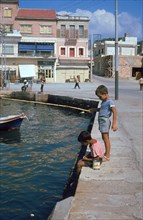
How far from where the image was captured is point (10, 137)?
17375 mm

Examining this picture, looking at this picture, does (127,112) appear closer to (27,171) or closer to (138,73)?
(27,171)

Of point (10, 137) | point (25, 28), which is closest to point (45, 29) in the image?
point (25, 28)

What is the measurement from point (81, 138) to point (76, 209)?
2.23 meters

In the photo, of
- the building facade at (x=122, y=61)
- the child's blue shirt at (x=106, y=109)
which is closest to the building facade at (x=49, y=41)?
the building facade at (x=122, y=61)

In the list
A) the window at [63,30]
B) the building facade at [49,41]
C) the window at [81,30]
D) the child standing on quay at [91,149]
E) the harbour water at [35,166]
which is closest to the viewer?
the child standing on quay at [91,149]

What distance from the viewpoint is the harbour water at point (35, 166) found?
26.2 feet

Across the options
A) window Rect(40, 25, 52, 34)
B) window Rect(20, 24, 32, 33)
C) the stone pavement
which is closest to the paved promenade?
the stone pavement

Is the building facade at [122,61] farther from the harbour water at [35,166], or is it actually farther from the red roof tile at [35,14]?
the harbour water at [35,166]

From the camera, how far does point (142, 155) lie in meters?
9.13

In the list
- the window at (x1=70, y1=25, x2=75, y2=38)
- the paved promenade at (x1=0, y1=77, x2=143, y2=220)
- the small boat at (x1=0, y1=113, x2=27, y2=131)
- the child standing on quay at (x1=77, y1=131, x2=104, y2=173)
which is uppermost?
the window at (x1=70, y1=25, x2=75, y2=38)

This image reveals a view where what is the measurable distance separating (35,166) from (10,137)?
6081mm

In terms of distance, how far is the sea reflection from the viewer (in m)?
16.6

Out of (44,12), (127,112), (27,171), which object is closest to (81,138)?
(27,171)

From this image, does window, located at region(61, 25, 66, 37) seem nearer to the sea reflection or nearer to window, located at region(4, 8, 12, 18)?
window, located at region(4, 8, 12, 18)
